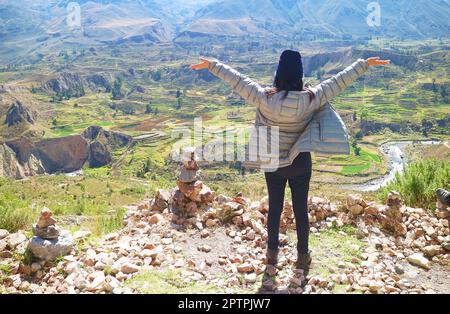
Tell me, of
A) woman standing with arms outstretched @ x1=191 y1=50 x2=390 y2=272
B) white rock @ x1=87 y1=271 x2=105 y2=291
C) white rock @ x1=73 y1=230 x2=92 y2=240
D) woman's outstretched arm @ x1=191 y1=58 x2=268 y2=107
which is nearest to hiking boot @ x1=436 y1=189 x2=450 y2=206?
woman standing with arms outstretched @ x1=191 y1=50 x2=390 y2=272

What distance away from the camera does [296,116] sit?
3727 mm

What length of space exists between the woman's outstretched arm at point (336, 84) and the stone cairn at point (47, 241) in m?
3.11

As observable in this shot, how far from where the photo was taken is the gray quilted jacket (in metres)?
3.70

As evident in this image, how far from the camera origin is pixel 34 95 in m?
119

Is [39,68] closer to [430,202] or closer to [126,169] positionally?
[126,169]

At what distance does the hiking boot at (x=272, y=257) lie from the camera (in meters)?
4.24

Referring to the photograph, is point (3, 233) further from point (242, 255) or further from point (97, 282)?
point (242, 255)

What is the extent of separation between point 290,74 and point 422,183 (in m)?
3.55

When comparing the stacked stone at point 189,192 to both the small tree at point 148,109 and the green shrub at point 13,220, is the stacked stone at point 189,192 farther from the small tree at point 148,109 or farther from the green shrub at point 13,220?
the small tree at point 148,109

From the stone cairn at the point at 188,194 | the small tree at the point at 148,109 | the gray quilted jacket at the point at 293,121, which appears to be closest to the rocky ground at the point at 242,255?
the stone cairn at the point at 188,194

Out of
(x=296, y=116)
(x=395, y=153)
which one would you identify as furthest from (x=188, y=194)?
(x=395, y=153)

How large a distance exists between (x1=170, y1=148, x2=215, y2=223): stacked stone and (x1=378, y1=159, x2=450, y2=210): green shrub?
2917 millimetres

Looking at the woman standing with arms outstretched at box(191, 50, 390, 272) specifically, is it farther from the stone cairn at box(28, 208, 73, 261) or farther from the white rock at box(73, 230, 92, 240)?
the white rock at box(73, 230, 92, 240)

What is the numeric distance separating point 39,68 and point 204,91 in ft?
303
